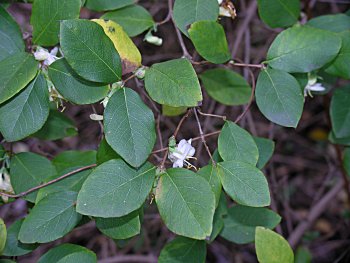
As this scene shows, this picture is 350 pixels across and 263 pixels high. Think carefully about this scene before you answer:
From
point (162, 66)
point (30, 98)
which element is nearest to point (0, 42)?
point (30, 98)

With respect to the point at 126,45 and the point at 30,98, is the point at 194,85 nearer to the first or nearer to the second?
the point at 126,45

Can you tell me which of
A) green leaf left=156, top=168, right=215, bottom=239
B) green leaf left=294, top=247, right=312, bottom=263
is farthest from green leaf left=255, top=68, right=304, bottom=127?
green leaf left=294, top=247, right=312, bottom=263

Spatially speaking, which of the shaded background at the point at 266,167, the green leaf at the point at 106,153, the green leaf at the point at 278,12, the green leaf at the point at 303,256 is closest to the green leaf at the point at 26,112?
the green leaf at the point at 106,153

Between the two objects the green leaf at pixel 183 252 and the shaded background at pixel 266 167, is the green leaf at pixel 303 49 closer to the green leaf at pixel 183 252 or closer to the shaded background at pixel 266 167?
the green leaf at pixel 183 252

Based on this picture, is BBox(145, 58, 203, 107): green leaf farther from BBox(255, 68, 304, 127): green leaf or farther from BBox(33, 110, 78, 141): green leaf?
BBox(33, 110, 78, 141): green leaf

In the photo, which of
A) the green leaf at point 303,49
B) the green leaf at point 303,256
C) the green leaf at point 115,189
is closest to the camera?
the green leaf at point 115,189

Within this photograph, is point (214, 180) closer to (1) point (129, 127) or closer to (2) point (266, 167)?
(1) point (129, 127)

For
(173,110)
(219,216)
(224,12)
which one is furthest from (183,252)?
(224,12)
